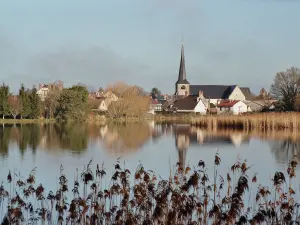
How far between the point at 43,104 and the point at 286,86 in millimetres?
23749

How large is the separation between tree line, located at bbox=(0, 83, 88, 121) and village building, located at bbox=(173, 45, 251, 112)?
122ft

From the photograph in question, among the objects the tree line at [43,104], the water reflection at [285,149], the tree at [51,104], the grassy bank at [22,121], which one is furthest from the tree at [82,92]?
the water reflection at [285,149]

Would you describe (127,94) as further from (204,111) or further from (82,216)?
(82,216)

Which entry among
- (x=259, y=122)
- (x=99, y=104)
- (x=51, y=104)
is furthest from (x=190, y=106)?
(x=259, y=122)

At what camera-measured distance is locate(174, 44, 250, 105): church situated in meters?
86.6

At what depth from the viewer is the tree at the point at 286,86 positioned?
48594 mm

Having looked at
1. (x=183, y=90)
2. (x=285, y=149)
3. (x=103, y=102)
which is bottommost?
(x=285, y=149)

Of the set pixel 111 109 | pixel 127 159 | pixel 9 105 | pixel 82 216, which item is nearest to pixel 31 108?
pixel 9 105

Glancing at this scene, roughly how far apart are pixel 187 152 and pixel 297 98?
27.0m

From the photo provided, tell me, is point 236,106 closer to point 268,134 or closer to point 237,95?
point 237,95

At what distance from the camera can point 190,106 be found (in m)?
67.2

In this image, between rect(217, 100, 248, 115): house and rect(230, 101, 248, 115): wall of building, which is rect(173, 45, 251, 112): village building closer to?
rect(217, 100, 248, 115): house

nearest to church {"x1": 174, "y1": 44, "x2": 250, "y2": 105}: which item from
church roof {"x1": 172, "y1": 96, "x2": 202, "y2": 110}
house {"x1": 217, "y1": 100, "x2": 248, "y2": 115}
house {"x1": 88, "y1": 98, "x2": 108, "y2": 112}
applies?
house {"x1": 217, "y1": 100, "x2": 248, "y2": 115}

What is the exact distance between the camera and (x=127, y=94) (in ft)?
176
